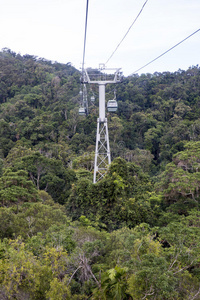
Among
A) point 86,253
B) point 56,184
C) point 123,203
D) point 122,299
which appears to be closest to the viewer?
point 122,299

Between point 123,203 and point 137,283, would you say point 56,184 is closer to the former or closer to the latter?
point 123,203

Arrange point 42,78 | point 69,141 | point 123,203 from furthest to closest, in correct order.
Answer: point 42,78 → point 69,141 → point 123,203

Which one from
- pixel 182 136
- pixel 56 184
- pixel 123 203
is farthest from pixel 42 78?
pixel 123 203

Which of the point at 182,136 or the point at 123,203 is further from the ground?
the point at 182,136

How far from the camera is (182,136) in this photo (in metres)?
33.8

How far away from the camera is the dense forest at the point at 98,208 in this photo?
20.9ft

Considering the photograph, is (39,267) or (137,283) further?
(39,267)

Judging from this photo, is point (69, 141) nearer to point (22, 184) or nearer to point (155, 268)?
point (22, 184)

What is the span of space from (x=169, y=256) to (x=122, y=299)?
2.08 m

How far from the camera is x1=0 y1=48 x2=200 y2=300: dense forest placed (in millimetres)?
6379

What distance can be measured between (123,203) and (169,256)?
210 inches

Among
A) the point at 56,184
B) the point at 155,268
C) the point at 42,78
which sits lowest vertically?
the point at 56,184

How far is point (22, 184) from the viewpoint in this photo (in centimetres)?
1592

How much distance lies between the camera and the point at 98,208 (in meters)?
13.7
